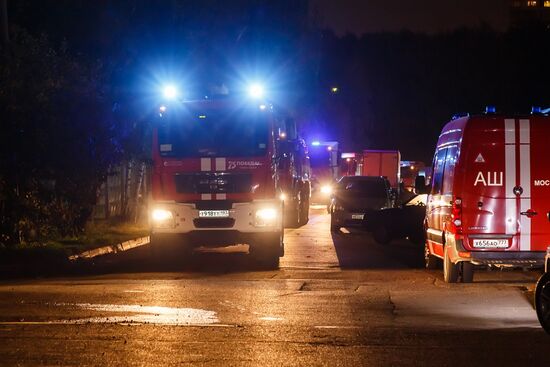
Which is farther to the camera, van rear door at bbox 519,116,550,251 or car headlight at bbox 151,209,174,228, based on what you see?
car headlight at bbox 151,209,174,228

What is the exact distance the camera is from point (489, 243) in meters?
13.2

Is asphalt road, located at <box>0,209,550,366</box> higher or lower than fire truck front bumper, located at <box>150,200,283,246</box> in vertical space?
lower

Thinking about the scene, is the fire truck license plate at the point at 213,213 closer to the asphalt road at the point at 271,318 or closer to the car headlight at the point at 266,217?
the car headlight at the point at 266,217

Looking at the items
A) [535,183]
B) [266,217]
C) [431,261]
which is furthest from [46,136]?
[535,183]

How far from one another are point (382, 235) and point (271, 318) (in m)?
12.9

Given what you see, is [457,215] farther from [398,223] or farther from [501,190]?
[398,223]

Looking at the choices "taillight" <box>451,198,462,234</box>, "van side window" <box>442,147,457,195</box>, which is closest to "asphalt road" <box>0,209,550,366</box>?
"taillight" <box>451,198,462,234</box>

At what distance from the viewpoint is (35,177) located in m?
20.7

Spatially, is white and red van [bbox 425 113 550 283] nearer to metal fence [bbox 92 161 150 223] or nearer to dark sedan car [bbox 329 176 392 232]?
dark sedan car [bbox 329 176 392 232]

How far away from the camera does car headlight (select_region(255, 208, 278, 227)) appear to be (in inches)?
712

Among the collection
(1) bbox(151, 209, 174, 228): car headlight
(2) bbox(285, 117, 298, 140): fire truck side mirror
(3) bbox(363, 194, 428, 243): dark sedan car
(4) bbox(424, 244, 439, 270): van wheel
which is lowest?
(4) bbox(424, 244, 439, 270): van wheel

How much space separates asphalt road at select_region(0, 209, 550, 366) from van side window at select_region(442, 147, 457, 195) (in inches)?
56.9

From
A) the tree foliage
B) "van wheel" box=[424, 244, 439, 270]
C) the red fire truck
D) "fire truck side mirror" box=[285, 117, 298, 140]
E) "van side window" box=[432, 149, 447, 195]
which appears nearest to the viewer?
"van side window" box=[432, 149, 447, 195]

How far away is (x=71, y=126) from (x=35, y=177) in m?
1.38
